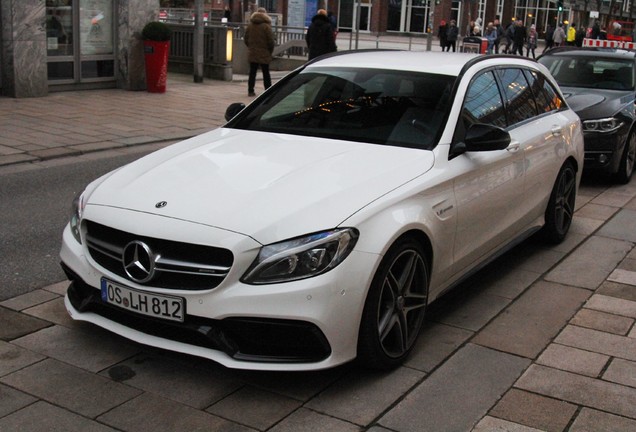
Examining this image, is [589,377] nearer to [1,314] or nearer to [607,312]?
[607,312]

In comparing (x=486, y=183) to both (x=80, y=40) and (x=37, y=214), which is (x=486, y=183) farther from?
(x=80, y=40)

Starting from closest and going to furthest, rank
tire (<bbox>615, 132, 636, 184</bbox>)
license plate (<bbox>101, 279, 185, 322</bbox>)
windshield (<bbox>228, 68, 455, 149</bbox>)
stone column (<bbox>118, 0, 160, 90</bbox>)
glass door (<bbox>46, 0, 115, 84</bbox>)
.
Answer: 1. license plate (<bbox>101, 279, 185, 322</bbox>)
2. windshield (<bbox>228, 68, 455, 149</bbox>)
3. tire (<bbox>615, 132, 636, 184</bbox>)
4. glass door (<bbox>46, 0, 115, 84</bbox>)
5. stone column (<bbox>118, 0, 160, 90</bbox>)

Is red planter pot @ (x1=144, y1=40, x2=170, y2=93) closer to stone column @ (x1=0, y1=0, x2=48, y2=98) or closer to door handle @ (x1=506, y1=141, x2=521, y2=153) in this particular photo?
stone column @ (x1=0, y1=0, x2=48, y2=98)

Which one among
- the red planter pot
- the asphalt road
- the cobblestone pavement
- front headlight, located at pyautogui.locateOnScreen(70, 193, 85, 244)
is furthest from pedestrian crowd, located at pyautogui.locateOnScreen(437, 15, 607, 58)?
front headlight, located at pyautogui.locateOnScreen(70, 193, 85, 244)

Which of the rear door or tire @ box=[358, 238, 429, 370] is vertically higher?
the rear door

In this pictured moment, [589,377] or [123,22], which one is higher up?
[123,22]

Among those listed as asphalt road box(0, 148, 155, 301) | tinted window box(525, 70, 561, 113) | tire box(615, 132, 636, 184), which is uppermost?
tinted window box(525, 70, 561, 113)

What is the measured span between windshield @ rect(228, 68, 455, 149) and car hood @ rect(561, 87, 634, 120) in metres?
5.18

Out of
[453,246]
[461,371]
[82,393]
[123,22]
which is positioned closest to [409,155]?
[453,246]

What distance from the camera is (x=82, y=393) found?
3.93 metres

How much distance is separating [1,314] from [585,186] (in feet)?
23.9

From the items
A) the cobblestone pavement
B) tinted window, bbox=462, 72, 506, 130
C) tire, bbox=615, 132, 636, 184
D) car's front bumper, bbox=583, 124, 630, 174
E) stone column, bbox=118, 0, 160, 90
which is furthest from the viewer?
stone column, bbox=118, 0, 160, 90

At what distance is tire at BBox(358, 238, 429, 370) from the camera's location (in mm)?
4051

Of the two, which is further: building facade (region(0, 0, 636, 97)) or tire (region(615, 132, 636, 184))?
building facade (region(0, 0, 636, 97))
